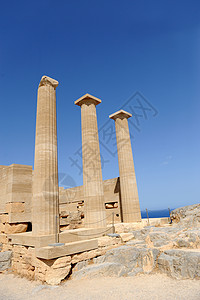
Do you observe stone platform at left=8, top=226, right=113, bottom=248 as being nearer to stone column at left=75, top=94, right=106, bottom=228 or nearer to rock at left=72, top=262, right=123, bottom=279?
stone column at left=75, top=94, right=106, bottom=228

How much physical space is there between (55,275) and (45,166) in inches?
194

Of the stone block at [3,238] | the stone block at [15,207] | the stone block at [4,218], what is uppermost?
the stone block at [15,207]

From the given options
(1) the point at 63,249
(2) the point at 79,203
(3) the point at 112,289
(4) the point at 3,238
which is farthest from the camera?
(2) the point at 79,203

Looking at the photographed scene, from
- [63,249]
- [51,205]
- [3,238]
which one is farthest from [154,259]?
[3,238]

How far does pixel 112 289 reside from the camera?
676 cm

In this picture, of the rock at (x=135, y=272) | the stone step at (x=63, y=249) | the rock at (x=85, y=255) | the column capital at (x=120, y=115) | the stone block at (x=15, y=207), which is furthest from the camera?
the column capital at (x=120, y=115)

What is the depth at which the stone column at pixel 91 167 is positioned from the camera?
1270cm

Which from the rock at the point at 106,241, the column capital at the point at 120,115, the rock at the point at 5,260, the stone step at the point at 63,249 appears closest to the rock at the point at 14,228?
the rock at the point at 5,260

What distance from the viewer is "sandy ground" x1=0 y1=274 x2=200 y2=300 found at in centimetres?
602

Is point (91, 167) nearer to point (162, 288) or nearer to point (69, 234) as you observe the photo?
point (69, 234)

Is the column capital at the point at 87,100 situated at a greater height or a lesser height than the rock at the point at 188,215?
greater

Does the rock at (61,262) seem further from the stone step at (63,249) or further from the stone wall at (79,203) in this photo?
the stone wall at (79,203)

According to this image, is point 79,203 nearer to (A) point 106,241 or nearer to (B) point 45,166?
(A) point 106,241

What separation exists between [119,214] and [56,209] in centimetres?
792
